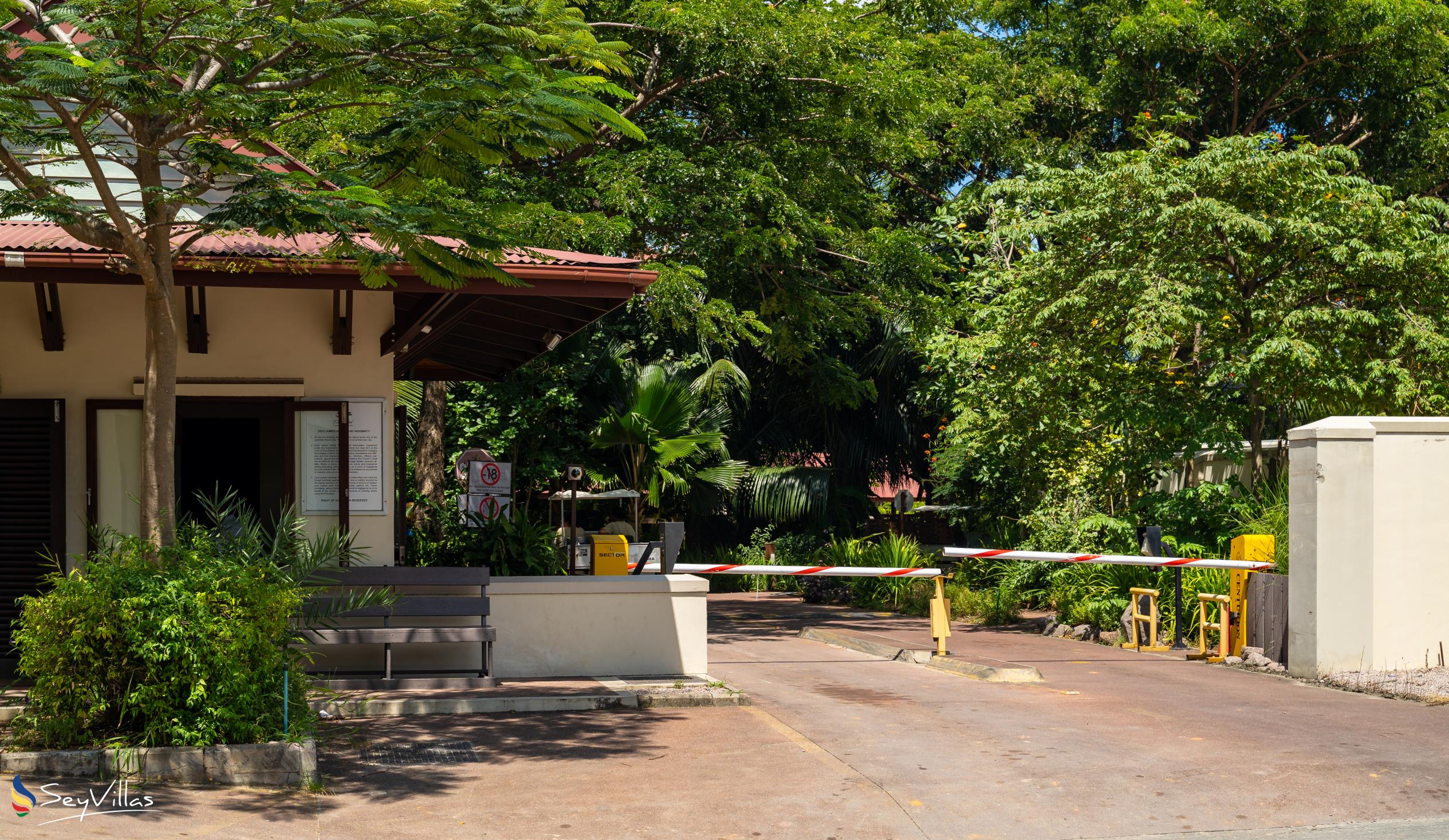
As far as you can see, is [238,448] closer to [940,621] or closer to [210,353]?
[210,353]

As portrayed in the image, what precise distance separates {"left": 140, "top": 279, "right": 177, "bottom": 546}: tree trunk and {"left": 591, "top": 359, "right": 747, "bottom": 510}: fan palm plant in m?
16.0

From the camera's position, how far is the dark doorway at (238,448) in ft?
33.8

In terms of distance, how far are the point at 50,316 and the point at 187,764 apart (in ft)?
14.9

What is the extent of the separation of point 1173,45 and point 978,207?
7.14 m

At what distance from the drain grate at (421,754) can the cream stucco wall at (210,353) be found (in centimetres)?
268

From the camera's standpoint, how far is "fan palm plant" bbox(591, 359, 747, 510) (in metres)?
23.8

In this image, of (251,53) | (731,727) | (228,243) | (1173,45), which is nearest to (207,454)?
(228,243)

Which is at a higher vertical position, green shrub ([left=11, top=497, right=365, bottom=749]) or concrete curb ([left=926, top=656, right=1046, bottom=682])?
green shrub ([left=11, top=497, right=365, bottom=749])

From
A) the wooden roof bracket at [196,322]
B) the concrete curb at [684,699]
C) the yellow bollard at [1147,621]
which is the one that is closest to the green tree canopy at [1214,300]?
the yellow bollard at [1147,621]

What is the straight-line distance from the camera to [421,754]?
7.84 metres

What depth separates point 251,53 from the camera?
28.6ft

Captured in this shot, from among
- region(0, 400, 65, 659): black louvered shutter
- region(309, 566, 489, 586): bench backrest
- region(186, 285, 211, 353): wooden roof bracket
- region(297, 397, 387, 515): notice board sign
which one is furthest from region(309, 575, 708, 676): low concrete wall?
region(0, 400, 65, 659): black louvered shutter

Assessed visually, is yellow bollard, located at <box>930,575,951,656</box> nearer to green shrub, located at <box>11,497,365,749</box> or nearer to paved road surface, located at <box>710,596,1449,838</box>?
paved road surface, located at <box>710,596,1449,838</box>

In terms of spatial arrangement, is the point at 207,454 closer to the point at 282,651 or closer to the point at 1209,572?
the point at 282,651
